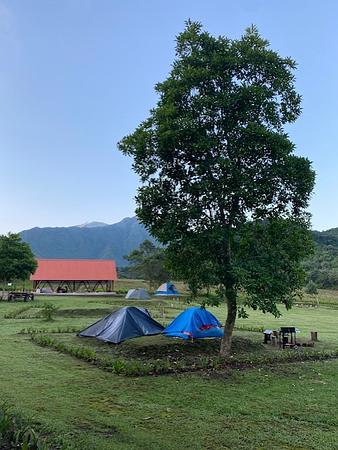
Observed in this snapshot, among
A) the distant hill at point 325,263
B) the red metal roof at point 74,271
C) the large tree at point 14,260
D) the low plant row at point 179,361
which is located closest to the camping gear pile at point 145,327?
the low plant row at point 179,361

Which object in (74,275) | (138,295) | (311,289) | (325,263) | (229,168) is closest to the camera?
(229,168)

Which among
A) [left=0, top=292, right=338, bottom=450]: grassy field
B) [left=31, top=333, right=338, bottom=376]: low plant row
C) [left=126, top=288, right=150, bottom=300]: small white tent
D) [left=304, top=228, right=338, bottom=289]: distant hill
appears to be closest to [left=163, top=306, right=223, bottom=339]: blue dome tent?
[left=31, top=333, right=338, bottom=376]: low plant row

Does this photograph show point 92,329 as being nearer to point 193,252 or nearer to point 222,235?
point 193,252

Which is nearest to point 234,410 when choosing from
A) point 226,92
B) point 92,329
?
point 226,92

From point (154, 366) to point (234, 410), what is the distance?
151 inches

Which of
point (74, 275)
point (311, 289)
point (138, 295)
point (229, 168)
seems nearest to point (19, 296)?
point (138, 295)

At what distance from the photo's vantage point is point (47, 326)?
2202 centimetres

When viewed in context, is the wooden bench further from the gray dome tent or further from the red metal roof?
the gray dome tent

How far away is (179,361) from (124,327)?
14.2 feet

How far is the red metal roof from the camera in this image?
58.4 m

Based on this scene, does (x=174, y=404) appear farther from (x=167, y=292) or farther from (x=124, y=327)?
(x=167, y=292)

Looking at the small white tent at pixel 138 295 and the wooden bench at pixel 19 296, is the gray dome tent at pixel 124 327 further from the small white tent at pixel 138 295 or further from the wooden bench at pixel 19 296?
the small white tent at pixel 138 295

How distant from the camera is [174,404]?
8.90 m

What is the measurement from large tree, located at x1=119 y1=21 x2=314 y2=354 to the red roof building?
46185 mm
